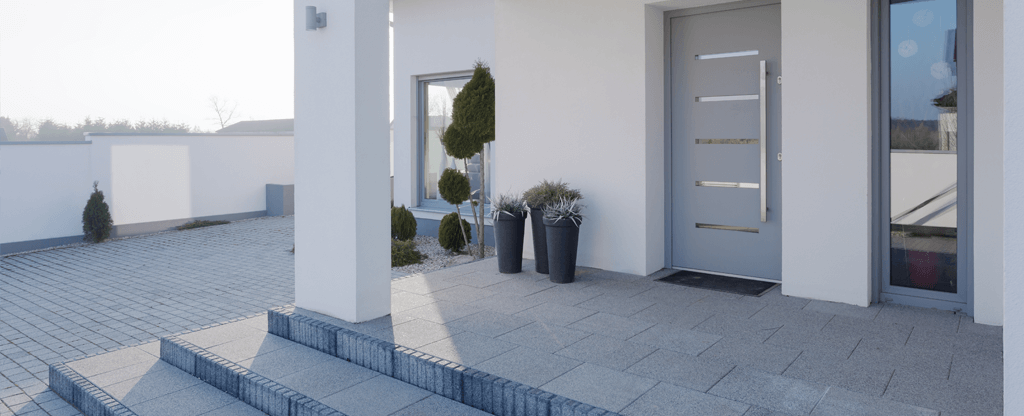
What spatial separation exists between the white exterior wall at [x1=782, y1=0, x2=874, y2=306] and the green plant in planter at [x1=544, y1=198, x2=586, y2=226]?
1.61 meters

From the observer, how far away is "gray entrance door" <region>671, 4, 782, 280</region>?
5375 millimetres

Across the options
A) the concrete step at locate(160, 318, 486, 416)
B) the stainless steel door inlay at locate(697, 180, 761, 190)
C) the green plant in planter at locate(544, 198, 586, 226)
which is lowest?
the concrete step at locate(160, 318, 486, 416)

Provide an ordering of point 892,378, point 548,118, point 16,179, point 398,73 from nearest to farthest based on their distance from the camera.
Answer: point 892,378
point 548,118
point 398,73
point 16,179

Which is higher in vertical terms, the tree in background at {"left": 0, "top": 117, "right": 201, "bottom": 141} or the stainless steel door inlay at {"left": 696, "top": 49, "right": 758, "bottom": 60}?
the tree in background at {"left": 0, "top": 117, "right": 201, "bottom": 141}

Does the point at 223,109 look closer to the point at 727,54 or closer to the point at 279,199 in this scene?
the point at 279,199

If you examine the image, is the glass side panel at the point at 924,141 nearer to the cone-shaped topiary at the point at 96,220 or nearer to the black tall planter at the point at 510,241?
the black tall planter at the point at 510,241

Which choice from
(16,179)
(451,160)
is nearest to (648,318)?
(451,160)

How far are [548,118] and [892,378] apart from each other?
12.8 ft

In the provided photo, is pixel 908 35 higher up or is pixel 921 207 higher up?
pixel 908 35

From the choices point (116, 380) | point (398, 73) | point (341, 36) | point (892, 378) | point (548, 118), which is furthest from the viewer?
point (398, 73)

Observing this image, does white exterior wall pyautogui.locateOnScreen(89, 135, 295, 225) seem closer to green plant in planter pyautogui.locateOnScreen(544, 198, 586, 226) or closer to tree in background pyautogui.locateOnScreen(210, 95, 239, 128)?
green plant in planter pyautogui.locateOnScreen(544, 198, 586, 226)

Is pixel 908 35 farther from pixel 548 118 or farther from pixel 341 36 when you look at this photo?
pixel 341 36

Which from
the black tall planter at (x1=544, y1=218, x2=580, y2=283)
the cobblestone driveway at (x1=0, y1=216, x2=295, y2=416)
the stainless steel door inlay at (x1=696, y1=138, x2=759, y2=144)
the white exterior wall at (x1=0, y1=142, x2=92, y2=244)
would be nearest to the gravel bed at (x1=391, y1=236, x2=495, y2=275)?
the cobblestone driveway at (x1=0, y1=216, x2=295, y2=416)

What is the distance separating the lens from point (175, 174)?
43.1 feet
